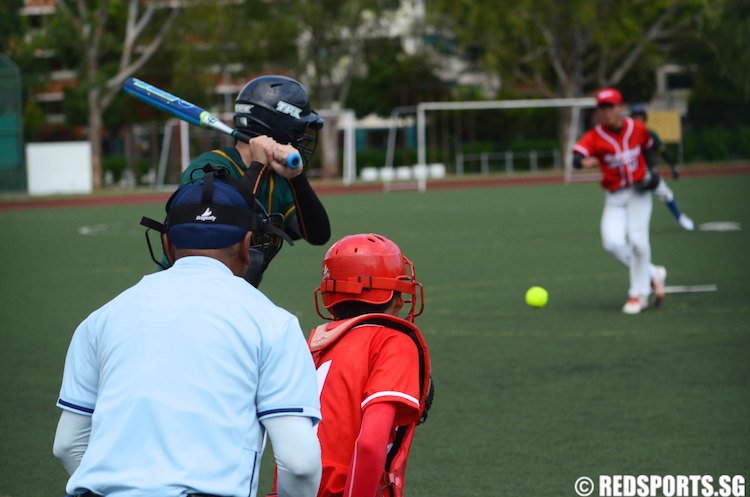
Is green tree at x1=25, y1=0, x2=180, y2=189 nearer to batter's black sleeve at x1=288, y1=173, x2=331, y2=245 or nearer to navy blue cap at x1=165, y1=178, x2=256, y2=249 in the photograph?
batter's black sleeve at x1=288, y1=173, x2=331, y2=245

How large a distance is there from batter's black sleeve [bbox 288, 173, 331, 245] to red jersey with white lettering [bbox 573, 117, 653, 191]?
736 centimetres

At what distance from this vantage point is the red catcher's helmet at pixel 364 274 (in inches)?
166

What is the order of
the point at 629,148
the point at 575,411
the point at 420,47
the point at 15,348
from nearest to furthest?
the point at 575,411 < the point at 15,348 < the point at 629,148 < the point at 420,47

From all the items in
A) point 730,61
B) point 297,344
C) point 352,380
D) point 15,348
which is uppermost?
point 730,61

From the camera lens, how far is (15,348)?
1108 cm

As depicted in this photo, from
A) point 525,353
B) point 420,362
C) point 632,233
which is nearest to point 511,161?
point 632,233

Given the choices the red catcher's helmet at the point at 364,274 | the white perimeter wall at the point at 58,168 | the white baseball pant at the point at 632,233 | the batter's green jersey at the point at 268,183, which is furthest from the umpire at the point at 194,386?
the white perimeter wall at the point at 58,168

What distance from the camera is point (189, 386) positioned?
304 cm

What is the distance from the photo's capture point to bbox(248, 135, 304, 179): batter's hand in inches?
185

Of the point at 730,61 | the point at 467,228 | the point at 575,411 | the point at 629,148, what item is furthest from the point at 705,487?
the point at 730,61

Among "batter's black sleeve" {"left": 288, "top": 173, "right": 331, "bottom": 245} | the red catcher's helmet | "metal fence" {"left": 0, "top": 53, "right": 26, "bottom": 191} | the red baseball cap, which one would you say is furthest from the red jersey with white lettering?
"metal fence" {"left": 0, "top": 53, "right": 26, "bottom": 191}

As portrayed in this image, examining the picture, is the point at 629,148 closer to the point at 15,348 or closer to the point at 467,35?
the point at 15,348

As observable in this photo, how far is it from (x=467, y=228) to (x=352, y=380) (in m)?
20.5

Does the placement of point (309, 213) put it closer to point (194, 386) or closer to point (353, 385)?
point (353, 385)
